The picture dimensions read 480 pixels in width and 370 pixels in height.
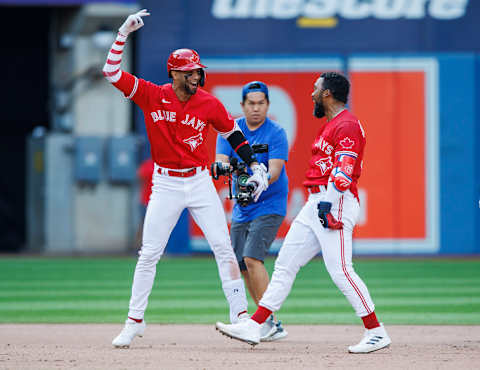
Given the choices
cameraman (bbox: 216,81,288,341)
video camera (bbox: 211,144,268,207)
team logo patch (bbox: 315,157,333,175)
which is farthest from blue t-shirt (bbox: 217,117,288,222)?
team logo patch (bbox: 315,157,333,175)

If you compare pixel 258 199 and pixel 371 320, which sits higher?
pixel 258 199

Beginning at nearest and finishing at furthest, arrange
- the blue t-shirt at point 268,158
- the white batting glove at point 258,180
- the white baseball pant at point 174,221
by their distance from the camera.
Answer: the white baseball pant at point 174,221 → the white batting glove at point 258,180 → the blue t-shirt at point 268,158

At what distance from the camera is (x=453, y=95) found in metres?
17.9

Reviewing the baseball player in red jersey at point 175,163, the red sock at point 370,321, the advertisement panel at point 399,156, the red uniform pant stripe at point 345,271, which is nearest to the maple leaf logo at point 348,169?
the red uniform pant stripe at point 345,271

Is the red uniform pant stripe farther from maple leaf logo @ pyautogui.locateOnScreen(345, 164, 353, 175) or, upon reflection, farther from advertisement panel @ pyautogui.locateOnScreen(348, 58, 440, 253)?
advertisement panel @ pyautogui.locateOnScreen(348, 58, 440, 253)

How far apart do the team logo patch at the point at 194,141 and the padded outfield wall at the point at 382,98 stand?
10.6m

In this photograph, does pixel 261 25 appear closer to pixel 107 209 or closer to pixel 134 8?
pixel 134 8

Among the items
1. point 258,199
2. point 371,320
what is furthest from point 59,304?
point 371,320

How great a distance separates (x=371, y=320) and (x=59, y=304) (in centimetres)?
458

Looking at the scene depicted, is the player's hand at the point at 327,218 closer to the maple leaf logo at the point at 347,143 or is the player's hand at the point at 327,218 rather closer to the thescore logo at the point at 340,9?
the maple leaf logo at the point at 347,143

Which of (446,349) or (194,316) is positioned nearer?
(446,349)

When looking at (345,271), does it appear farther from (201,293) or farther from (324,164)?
(201,293)

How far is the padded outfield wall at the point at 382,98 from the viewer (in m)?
17.8

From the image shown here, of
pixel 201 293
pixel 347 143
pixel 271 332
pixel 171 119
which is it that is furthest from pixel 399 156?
pixel 347 143
